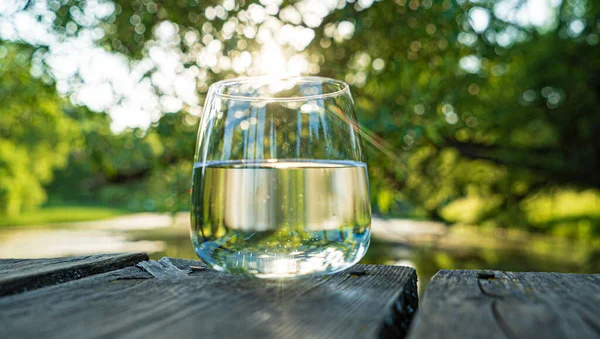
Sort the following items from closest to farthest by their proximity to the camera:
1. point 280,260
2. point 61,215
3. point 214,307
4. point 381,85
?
point 214,307, point 280,260, point 381,85, point 61,215

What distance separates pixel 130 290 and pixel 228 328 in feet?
0.90

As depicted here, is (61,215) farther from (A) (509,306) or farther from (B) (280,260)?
(A) (509,306)

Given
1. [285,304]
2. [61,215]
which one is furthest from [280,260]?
[61,215]

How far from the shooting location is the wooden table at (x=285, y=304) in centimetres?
58

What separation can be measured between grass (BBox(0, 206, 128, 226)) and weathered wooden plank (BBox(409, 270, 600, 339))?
27.4 m

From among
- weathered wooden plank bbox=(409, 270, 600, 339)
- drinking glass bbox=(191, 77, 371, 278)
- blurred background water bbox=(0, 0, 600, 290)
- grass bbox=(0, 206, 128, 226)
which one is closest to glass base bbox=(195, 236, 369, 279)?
drinking glass bbox=(191, 77, 371, 278)

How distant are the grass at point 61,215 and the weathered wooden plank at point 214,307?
27.1 meters

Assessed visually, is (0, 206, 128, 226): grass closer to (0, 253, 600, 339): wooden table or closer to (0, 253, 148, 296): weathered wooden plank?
(0, 253, 148, 296): weathered wooden plank

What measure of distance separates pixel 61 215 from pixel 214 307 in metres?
33.8

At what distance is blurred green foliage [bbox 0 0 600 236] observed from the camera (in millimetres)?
3482

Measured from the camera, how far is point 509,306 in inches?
27.3

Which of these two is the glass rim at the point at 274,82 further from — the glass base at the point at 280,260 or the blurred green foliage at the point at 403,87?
the blurred green foliage at the point at 403,87

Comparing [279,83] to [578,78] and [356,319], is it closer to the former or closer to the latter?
[356,319]

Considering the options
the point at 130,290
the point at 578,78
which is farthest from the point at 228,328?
the point at 578,78
